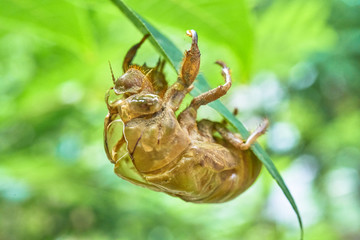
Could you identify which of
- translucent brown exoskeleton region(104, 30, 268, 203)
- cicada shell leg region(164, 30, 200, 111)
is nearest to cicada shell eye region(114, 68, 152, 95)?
translucent brown exoskeleton region(104, 30, 268, 203)

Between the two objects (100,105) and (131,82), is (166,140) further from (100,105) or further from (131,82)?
(100,105)

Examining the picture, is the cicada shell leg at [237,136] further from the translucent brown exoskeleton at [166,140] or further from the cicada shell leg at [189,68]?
the cicada shell leg at [189,68]

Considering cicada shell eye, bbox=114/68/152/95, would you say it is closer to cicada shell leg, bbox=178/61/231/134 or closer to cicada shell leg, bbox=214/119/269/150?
cicada shell leg, bbox=178/61/231/134

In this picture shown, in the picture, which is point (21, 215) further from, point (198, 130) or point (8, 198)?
point (198, 130)

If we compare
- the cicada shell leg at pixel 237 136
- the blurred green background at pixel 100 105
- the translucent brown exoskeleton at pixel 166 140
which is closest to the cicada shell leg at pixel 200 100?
the translucent brown exoskeleton at pixel 166 140

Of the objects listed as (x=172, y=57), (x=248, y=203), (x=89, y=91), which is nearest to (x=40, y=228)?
(x=89, y=91)

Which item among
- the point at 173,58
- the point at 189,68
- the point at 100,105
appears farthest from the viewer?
the point at 100,105

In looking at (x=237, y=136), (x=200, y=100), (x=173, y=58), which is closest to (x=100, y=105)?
(x=237, y=136)

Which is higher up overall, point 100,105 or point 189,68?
point 189,68
